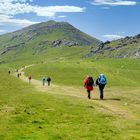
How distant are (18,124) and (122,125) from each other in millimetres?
6538

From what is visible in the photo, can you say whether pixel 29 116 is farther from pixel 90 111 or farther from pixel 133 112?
pixel 133 112

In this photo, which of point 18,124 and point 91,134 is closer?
point 91,134

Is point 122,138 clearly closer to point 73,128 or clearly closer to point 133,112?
point 73,128

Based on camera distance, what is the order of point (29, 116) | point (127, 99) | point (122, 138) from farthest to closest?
point (127, 99) → point (29, 116) → point (122, 138)

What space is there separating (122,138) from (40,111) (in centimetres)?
1162

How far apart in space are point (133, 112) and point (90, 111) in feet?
11.4

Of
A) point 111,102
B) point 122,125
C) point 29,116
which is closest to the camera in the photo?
point 122,125

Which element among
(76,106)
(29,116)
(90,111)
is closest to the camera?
(29,116)

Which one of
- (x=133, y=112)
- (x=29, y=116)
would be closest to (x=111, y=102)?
(x=133, y=112)

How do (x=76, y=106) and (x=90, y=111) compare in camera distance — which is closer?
(x=90, y=111)

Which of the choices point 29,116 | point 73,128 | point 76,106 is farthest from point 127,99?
point 73,128

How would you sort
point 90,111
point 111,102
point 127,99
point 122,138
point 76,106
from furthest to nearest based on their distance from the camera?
point 127,99 → point 111,102 → point 76,106 → point 90,111 → point 122,138

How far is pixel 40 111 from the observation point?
103ft

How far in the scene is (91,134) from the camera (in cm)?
2222
